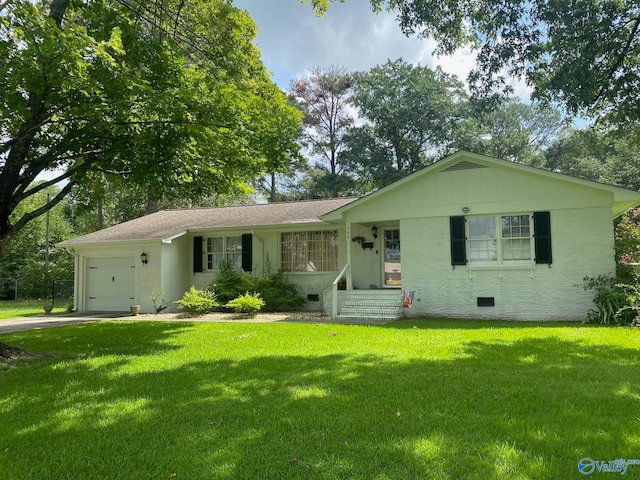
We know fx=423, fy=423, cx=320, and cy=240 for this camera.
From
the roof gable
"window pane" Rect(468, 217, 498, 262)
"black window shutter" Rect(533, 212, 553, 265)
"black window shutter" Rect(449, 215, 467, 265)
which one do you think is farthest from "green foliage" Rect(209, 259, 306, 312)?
"black window shutter" Rect(533, 212, 553, 265)

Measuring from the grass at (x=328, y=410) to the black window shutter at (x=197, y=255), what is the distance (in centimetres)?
872

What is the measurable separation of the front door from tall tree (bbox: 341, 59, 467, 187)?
17.8 meters

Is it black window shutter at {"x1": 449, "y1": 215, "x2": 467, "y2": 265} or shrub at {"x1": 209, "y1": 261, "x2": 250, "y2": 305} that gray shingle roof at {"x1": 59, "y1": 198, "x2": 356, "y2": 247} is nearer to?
shrub at {"x1": 209, "y1": 261, "x2": 250, "y2": 305}

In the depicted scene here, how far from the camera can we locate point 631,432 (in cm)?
352

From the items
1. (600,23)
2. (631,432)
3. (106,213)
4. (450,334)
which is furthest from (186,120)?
(106,213)

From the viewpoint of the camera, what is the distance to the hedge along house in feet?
36.3

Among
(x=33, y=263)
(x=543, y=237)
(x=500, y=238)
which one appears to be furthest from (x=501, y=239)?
(x=33, y=263)

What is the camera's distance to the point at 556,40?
1081 cm

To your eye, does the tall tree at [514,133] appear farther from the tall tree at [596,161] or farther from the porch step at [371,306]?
the porch step at [371,306]

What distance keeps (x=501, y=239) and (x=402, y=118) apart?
74.1ft

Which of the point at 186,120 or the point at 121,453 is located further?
the point at 186,120

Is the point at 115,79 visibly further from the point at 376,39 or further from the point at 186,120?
the point at 376,39

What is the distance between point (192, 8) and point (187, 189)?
4431mm

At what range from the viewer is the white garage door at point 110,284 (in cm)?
1622
